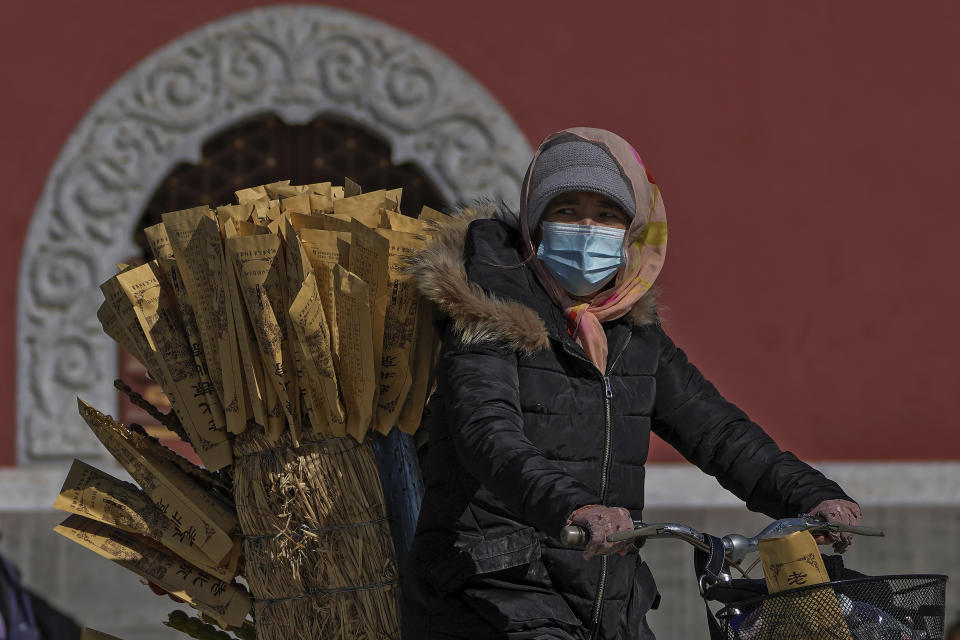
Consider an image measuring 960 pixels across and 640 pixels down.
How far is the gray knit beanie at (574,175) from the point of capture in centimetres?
250

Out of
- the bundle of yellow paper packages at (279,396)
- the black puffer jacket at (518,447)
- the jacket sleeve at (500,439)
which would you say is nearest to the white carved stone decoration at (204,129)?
the bundle of yellow paper packages at (279,396)

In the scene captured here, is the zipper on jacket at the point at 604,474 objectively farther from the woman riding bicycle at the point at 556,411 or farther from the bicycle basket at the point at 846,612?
the bicycle basket at the point at 846,612

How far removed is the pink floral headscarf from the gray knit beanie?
1cm

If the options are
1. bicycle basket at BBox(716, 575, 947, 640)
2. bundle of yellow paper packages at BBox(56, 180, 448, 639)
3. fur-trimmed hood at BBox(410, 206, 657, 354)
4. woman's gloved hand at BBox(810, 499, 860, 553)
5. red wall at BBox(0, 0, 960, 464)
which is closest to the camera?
bicycle basket at BBox(716, 575, 947, 640)

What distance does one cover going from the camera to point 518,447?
87.7 inches

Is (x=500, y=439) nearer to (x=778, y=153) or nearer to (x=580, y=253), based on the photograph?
(x=580, y=253)

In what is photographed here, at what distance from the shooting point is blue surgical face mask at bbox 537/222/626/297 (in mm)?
2494

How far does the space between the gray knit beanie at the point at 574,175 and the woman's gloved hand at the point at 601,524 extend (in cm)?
67

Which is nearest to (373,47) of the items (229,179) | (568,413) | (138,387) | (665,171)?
(229,179)

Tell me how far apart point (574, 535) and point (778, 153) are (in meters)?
4.81

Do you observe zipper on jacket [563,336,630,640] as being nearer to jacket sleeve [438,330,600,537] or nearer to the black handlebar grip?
jacket sleeve [438,330,600,537]

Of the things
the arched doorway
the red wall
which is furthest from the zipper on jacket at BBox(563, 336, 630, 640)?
the arched doorway

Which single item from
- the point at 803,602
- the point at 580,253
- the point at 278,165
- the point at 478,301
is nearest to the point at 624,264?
the point at 580,253

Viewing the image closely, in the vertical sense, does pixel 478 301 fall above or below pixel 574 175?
below
